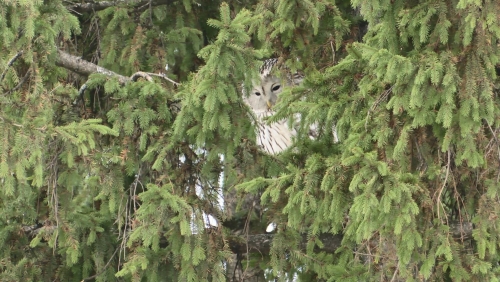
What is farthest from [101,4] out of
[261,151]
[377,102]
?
[377,102]

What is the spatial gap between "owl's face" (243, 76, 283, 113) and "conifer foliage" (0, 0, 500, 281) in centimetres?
158

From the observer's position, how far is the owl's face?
30.7 ft

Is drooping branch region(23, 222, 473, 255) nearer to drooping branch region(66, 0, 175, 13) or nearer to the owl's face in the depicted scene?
drooping branch region(66, 0, 175, 13)

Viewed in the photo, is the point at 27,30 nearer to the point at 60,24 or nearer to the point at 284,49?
the point at 60,24

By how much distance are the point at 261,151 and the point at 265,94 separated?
282 cm

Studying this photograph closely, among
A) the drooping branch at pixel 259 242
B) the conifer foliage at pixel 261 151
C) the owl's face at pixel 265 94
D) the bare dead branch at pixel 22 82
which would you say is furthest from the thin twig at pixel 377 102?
the owl's face at pixel 265 94

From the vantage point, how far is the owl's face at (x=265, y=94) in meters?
9.36

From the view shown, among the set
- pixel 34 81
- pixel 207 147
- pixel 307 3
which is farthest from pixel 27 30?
pixel 307 3

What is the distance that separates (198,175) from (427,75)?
2007 millimetres

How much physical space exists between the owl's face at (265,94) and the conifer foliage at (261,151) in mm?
1583

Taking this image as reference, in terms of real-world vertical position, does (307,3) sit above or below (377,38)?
above

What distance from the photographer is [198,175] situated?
265 inches

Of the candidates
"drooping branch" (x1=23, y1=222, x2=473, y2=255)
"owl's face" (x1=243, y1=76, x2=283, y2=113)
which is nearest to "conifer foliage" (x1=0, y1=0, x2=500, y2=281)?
"drooping branch" (x1=23, y1=222, x2=473, y2=255)

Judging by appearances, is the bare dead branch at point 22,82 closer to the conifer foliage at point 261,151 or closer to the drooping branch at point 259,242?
the conifer foliage at point 261,151
